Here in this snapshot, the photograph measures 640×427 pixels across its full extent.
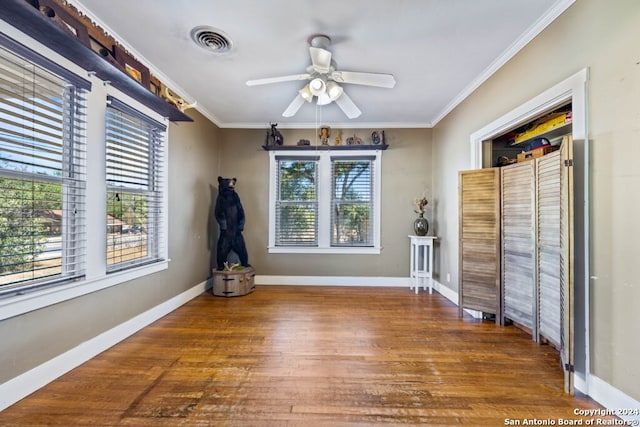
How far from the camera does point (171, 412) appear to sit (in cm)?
163

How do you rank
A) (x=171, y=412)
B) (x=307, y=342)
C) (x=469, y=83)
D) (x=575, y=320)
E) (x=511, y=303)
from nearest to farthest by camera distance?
1. (x=171, y=412)
2. (x=575, y=320)
3. (x=307, y=342)
4. (x=511, y=303)
5. (x=469, y=83)

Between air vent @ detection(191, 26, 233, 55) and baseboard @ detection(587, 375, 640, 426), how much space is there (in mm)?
3564

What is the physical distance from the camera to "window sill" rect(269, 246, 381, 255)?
4.58m

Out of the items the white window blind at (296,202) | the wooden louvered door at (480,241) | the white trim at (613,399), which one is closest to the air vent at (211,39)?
the white window blind at (296,202)

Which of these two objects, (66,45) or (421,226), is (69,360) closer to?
(66,45)

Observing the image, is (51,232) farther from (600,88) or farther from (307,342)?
(600,88)

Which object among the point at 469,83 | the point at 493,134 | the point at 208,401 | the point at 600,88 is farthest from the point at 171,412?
the point at 469,83

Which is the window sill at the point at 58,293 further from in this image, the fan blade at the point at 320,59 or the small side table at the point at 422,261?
the small side table at the point at 422,261

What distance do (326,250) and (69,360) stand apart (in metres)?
3.26

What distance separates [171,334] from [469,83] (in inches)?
161

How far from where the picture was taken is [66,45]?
71.2 inches

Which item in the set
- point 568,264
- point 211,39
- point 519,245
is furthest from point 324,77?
point 519,245

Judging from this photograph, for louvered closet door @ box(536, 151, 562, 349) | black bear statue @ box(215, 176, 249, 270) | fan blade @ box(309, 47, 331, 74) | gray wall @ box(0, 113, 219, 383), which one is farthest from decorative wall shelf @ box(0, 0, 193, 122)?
louvered closet door @ box(536, 151, 562, 349)

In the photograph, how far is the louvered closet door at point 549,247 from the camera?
2039 mm
